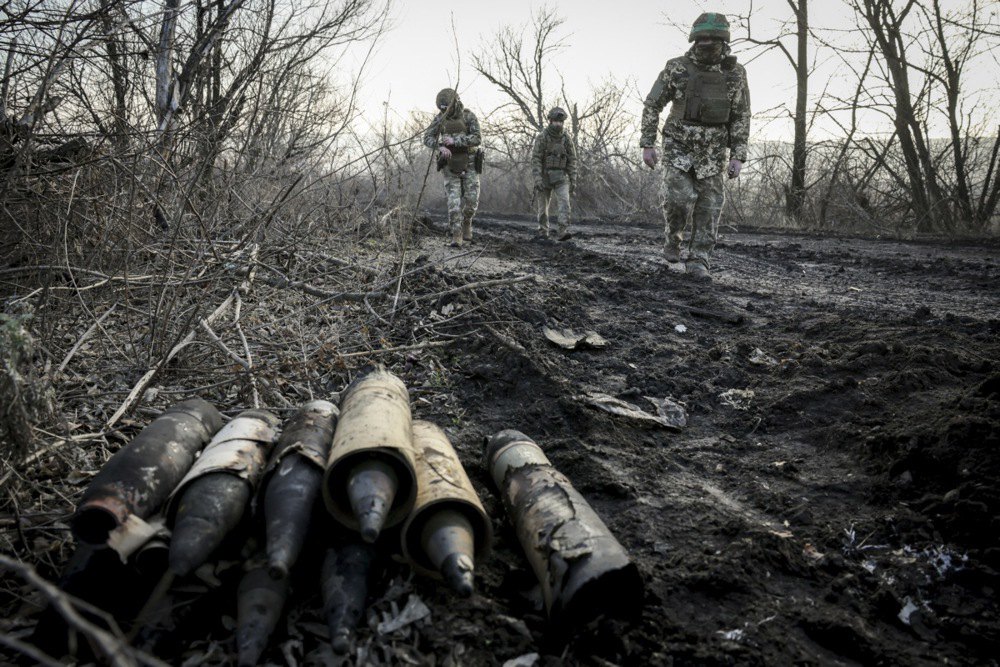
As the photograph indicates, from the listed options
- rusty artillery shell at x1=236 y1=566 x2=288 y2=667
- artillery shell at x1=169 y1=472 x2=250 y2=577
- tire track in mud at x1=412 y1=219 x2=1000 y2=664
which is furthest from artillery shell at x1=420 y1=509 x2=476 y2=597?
artillery shell at x1=169 y1=472 x2=250 y2=577

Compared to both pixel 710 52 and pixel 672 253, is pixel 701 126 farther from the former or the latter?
pixel 672 253

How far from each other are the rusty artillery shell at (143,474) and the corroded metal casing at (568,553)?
3.59 ft

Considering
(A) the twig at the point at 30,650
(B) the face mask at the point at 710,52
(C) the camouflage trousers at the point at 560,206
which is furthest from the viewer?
(C) the camouflage trousers at the point at 560,206

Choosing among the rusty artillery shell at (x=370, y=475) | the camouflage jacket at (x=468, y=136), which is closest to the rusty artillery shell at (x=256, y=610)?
the rusty artillery shell at (x=370, y=475)

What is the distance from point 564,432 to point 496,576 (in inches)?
46.2

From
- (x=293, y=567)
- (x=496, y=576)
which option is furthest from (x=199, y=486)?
(x=496, y=576)

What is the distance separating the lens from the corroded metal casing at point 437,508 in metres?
1.79

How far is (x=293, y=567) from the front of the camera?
1.73 m

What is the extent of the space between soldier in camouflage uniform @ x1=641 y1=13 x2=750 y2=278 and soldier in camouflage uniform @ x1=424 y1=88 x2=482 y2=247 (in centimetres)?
327

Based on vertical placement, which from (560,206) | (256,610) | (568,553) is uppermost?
(560,206)

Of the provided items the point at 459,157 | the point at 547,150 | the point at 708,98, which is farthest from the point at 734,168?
the point at 547,150

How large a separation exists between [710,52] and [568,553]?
6.07 metres

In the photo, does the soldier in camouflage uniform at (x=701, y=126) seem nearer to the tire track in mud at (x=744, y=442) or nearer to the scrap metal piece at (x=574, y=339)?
the tire track in mud at (x=744, y=442)

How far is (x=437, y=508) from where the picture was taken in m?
1.82
